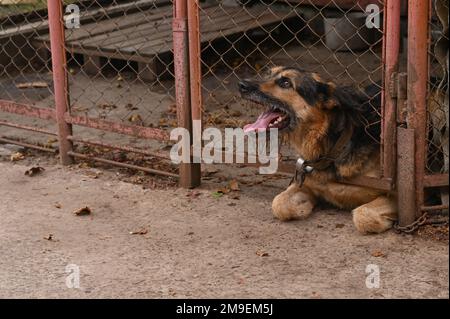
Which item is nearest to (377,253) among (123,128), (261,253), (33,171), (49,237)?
(261,253)

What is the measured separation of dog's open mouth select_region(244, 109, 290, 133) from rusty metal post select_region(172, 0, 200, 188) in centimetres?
67

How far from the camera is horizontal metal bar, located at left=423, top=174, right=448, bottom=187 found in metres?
4.86

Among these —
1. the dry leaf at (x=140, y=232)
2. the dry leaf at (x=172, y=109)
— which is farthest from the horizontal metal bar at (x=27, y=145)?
the dry leaf at (x=140, y=232)

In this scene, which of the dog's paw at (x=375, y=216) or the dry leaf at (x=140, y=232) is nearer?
the dog's paw at (x=375, y=216)

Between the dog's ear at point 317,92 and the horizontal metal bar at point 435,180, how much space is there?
684 millimetres

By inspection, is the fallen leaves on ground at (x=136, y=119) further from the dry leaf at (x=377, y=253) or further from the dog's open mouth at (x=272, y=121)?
the dry leaf at (x=377, y=253)

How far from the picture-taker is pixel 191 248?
4.99 metres

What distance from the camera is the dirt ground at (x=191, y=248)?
4422 mm

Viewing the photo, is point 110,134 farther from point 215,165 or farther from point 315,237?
point 315,237

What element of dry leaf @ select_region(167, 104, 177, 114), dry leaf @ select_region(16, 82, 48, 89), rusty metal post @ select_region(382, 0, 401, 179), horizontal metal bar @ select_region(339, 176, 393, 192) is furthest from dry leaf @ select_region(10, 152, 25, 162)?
rusty metal post @ select_region(382, 0, 401, 179)

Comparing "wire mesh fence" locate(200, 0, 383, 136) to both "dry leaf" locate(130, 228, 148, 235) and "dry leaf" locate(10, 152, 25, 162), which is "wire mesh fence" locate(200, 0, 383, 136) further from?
"dry leaf" locate(130, 228, 148, 235)
